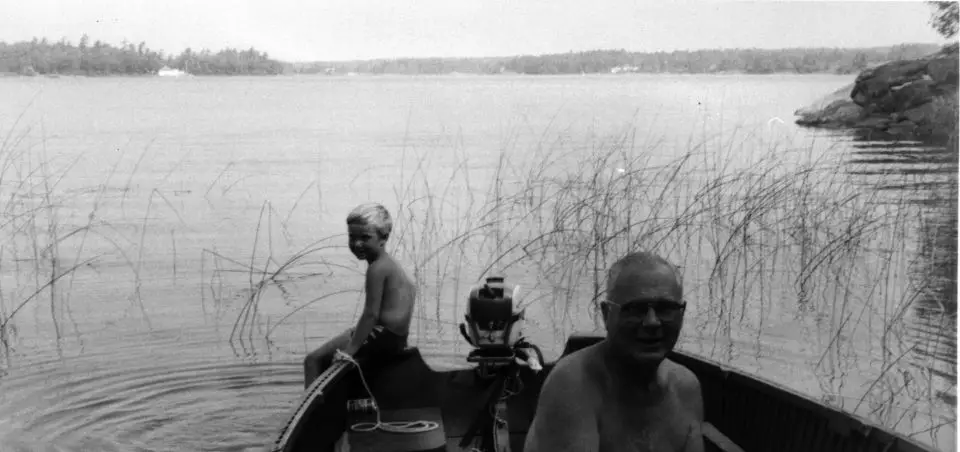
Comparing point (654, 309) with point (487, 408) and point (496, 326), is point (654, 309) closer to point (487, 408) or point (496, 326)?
point (496, 326)

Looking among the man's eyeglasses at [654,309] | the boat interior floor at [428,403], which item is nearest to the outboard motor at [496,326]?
the boat interior floor at [428,403]

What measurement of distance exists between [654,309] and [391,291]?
2.50m

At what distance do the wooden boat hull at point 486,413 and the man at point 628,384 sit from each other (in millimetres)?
1049

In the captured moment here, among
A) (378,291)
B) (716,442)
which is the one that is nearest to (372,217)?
(378,291)

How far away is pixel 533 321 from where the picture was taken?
986cm

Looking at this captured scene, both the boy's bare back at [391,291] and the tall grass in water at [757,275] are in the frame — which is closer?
the boy's bare back at [391,291]

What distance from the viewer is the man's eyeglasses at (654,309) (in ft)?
8.84

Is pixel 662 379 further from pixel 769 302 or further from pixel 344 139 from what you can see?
pixel 344 139

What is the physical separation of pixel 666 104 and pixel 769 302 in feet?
63.4

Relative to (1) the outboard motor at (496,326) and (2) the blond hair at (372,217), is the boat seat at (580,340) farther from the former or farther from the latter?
(2) the blond hair at (372,217)

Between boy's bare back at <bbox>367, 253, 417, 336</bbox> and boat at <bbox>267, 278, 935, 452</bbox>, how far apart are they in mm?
155

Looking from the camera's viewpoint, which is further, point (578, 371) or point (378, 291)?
point (378, 291)

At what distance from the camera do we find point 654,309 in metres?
2.69

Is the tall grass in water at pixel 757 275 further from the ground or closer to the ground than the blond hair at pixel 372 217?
closer to the ground
